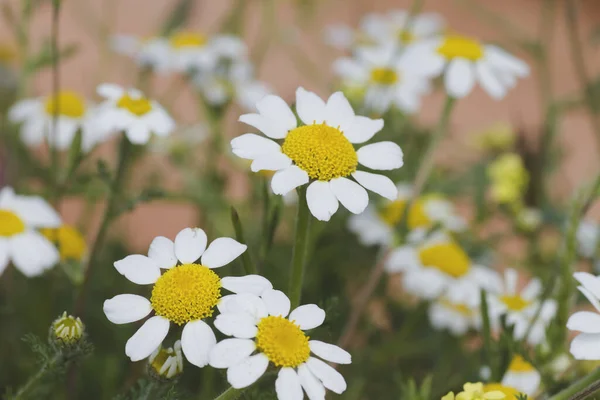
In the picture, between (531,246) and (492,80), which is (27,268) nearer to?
(492,80)

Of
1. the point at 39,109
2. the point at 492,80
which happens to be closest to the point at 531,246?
the point at 492,80

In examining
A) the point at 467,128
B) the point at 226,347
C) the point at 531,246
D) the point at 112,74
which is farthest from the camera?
the point at 467,128

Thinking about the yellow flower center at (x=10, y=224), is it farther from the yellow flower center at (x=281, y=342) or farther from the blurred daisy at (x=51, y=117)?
the yellow flower center at (x=281, y=342)

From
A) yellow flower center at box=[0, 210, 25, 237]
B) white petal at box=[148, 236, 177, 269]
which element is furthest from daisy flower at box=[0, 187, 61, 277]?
white petal at box=[148, 236, 177, 269]

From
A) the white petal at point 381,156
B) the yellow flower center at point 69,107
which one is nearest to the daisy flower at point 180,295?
the white petal at point 381,156

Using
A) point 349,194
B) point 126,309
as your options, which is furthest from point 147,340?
point 349,194

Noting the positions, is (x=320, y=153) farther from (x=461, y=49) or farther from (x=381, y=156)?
(x=461, y=49)

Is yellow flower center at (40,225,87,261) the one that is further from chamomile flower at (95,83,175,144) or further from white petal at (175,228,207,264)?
white petal at (175,228,207,264)
